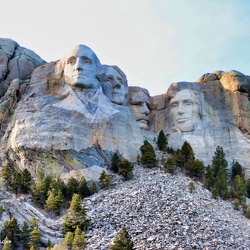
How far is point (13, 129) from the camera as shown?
1928 inches

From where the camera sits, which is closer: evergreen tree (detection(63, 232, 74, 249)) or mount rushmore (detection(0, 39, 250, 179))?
evergreen tree (detection(63, 232, 74, 249))

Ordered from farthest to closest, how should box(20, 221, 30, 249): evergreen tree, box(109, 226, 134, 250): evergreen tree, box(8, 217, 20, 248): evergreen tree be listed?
box(20, 221, 30, 249): evergreen tree < box(8, 217, 20, 248): evergreen tree < box(109, 226, 134, 250): evergreen tree

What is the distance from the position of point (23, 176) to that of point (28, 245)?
5.90 m

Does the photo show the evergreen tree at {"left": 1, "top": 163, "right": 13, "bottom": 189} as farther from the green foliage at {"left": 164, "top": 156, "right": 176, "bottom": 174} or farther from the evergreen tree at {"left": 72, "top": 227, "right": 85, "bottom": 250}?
the green foliage at {"left": 164, "top": 156, "right": 176, "bottom": 174}

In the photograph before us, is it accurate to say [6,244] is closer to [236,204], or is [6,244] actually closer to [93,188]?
[93,188]

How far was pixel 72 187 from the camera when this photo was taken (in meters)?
44.5

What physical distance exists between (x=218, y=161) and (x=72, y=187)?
9.83m

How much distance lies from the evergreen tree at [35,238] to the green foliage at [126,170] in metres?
8.12

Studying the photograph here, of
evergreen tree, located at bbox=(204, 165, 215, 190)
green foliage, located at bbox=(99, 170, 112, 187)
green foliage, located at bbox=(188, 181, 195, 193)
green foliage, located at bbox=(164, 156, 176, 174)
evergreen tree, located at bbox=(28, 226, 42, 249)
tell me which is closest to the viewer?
evergreen tree, located at bbox=(28, 226, 42, 249)

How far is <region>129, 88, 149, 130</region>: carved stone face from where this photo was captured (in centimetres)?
5416

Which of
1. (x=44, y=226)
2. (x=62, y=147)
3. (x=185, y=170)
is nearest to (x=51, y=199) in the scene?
(x=44, y=226)

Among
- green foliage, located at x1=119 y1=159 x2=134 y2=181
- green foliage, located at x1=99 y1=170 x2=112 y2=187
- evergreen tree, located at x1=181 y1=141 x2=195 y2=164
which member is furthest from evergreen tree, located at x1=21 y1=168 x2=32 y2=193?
evergreen tree, located at x1=181 y1=141 x2=195 y2=164

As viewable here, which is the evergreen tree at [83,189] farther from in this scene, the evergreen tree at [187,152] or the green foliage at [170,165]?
the evergreen tree at [187,152]

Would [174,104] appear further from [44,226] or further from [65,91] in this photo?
[44,226]
